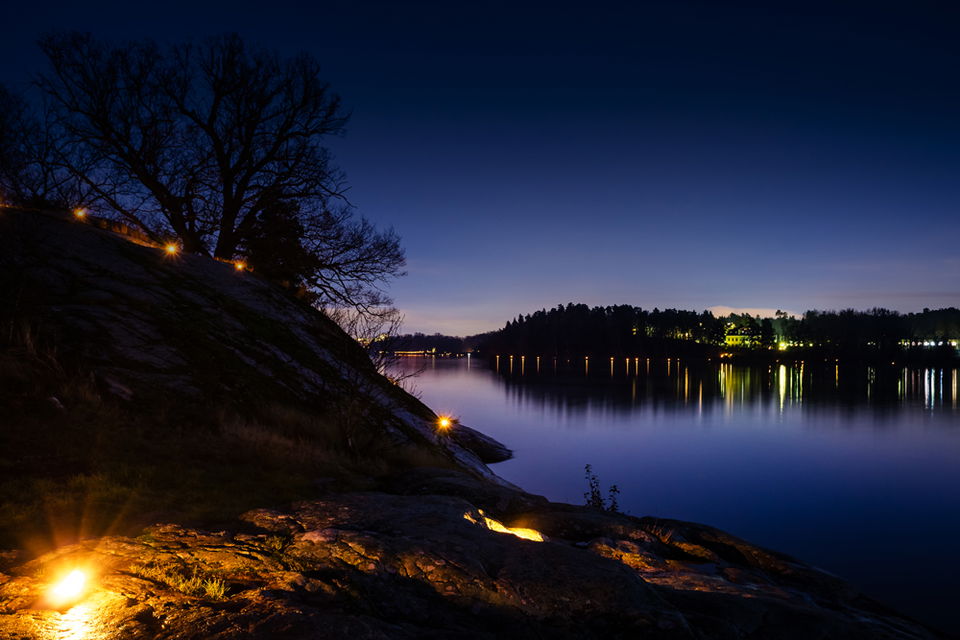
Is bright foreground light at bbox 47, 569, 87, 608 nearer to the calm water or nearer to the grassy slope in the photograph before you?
the grassy slope

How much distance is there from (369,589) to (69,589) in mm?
2158

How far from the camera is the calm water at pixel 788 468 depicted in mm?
14867

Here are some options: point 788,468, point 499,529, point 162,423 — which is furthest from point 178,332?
point 788,468

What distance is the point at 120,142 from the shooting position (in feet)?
57.7

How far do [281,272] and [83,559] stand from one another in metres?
16.4

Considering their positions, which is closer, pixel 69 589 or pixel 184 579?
pixel 69 589

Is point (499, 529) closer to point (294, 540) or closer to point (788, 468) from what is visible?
point (294, 540)

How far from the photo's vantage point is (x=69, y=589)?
154 inches

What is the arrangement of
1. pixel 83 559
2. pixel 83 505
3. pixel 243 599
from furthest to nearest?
pixel 83 505 → pixel 83 559 → pixel 243 599

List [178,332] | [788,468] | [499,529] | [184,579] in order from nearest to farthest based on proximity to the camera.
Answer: [184,579] < [499,529] < [178,332] < [788,468]

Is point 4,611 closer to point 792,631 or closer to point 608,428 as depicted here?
point 792,631

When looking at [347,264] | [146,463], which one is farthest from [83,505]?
[347,264]

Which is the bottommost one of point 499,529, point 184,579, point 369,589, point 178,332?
point 499,529

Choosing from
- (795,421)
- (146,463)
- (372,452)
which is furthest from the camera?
(795,421)
